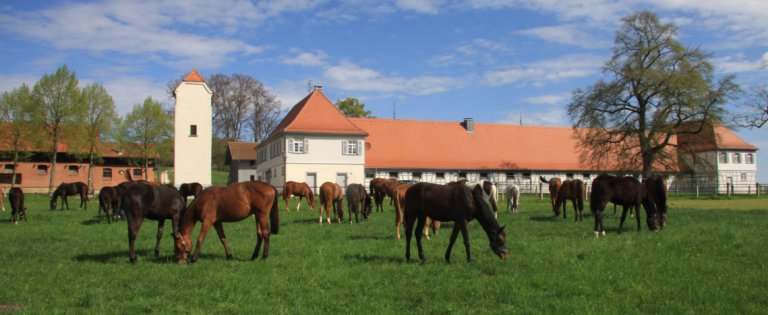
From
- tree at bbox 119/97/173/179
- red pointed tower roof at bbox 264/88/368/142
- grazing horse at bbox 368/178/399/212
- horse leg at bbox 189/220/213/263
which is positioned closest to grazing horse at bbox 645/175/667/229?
grazing horse at bbox 368/178/399/212

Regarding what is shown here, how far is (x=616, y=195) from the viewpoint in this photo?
662 inches

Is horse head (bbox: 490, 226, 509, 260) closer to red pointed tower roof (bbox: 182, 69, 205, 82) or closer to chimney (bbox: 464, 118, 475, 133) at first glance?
red pointed tower roof (bbox: 182, 69, 205, 82)

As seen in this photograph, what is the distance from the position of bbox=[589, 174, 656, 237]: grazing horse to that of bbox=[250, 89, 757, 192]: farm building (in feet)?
112

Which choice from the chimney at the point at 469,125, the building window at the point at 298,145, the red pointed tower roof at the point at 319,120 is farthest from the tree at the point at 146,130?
the chimney at the point at 469,125

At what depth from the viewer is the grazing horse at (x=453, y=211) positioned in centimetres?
1209

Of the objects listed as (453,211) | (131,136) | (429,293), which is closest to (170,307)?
(429,293)

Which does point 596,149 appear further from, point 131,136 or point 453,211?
point 131,136

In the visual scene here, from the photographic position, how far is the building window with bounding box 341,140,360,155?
2138 inches

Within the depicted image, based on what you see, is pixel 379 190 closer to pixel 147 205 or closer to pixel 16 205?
pixel 16 205

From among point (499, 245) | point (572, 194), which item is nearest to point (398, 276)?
point (499, 245)

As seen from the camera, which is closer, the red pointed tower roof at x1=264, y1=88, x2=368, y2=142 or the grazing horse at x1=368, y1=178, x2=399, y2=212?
the grazing horse at x1=368, y1=178, x2=399, y2=212

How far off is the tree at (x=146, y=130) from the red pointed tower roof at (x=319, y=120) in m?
18.9

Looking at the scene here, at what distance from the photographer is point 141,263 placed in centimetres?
1222

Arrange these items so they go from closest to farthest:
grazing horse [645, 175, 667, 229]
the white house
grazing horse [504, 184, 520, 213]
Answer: grazing horse [645, 175, 667, 229] → grazing horse [504, 184, 520, 213] → the white house
